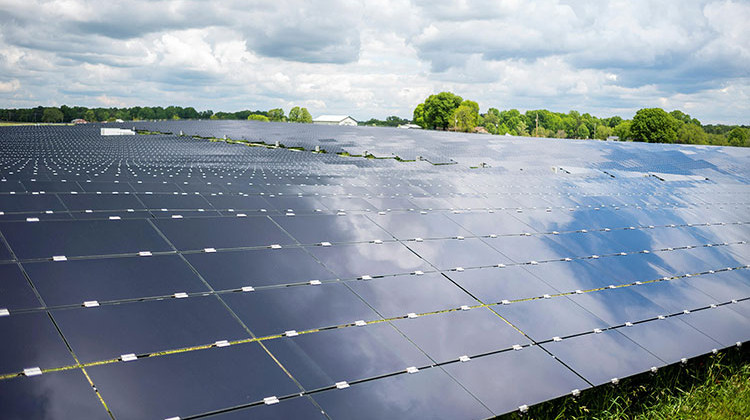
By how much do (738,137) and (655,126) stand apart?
54.6 metres

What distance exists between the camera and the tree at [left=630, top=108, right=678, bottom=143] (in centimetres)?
13525

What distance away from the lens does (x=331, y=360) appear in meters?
8.23

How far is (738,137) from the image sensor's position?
170 metres

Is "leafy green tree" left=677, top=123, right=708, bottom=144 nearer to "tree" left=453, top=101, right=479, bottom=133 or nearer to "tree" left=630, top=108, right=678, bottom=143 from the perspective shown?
"tree" left=630, top=108, right=678, bottom=143

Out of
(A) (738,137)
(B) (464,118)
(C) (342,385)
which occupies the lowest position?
(C) (342,385)

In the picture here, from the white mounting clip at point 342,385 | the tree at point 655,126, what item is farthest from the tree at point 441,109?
the white mounting clip at point 342,385

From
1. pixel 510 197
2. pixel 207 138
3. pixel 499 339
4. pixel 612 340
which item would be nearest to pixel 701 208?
pixel 510 197

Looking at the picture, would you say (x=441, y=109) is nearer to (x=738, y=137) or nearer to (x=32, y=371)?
(x=738, y=137)

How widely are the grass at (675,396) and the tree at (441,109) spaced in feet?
563

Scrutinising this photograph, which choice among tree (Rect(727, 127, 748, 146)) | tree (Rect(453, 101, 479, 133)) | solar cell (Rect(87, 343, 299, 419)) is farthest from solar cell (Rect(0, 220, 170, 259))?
tree (Rect(727, 127, 748, 146))

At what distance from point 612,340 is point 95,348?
9.35 meters

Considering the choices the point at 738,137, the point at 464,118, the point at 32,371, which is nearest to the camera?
the point at 32,371

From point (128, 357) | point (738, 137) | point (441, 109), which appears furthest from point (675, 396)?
point (738, 137)

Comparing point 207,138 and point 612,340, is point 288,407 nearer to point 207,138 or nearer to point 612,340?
point 612,340
